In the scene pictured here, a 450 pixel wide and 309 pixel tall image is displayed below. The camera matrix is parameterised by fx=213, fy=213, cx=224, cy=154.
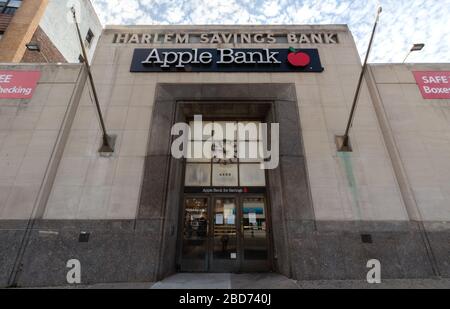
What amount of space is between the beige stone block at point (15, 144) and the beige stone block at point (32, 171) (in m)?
0.48

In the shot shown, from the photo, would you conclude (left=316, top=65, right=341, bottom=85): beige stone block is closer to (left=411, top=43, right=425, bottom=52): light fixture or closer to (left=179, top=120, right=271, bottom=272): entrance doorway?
(left=411, top=43, right=425, bottom=52): light fixture

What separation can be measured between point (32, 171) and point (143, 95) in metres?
5.26

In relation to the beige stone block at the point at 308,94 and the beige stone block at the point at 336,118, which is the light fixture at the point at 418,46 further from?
the beige stone block at the point at 308,94

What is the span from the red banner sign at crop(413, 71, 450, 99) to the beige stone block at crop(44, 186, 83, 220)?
15361mm

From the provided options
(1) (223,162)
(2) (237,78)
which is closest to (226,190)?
(1) (223,162)

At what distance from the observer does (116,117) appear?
9.37 metres

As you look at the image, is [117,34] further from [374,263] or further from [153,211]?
[374,263]

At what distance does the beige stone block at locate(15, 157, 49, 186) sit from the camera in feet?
26.6

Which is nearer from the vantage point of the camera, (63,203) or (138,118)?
(63,203)

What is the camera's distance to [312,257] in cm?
729

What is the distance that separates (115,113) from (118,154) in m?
2.01

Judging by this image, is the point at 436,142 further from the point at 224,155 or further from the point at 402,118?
the point at 224,155

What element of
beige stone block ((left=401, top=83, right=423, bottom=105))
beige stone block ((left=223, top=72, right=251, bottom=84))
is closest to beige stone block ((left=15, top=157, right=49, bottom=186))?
beige stone block ((left=223, top=72, right=251, bottom=84))

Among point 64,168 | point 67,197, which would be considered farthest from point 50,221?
point 64,168
